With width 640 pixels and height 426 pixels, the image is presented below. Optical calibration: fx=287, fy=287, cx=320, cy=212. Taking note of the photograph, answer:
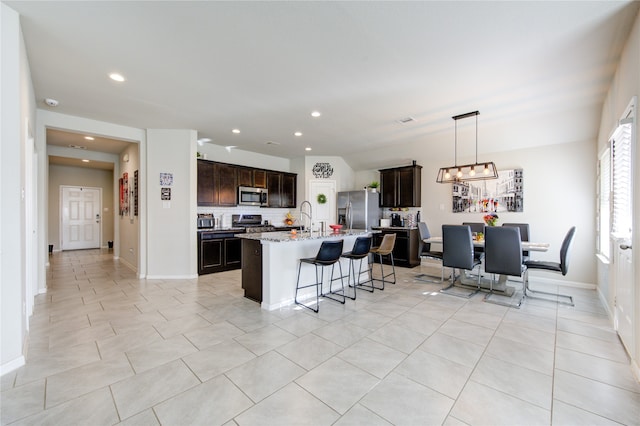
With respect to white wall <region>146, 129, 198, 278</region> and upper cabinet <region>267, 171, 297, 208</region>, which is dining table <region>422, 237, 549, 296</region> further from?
white wall <region>146, 129, 198, 278</region>

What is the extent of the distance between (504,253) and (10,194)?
5.11 m

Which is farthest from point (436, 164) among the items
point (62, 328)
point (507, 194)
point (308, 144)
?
point (62, 328)

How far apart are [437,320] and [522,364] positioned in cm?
96

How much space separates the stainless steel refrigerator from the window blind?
13.7 feet

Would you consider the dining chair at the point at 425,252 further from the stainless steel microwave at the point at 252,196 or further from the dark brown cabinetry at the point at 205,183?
the dark brown cabinetry at the point at 205,183

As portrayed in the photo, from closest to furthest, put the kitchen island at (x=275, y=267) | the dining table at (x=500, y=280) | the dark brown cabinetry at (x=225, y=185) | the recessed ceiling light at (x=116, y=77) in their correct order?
1. the recessed ceiling light at (x=116, y=77)
2. the kitchen island at (x=275, y=267)
3. the dining table at (x=500, y=280)
4. the dark brown cabinetry at (x=225, y=185)

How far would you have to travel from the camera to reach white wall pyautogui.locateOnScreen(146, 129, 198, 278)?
5055 millimetres

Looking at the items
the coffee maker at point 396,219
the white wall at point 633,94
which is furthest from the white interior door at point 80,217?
the white wall at point 633,94

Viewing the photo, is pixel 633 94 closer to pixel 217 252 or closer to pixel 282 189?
pixel 217 252

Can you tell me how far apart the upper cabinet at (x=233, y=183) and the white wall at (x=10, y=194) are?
3.50 metres

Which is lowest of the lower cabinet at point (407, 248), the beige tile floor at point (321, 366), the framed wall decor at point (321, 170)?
the beige tile floor at point (321, 366)

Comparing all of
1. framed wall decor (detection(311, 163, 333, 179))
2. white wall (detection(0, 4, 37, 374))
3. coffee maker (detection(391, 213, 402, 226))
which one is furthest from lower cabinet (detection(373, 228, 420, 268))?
white wall (detection(0, 4, 37, 374))

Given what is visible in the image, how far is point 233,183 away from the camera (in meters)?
6.22

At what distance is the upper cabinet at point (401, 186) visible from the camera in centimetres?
652
